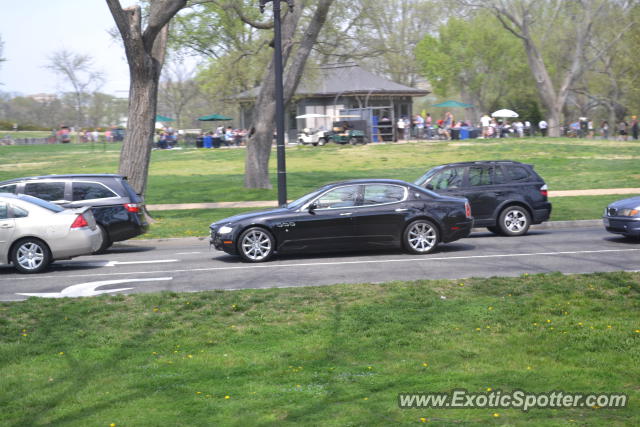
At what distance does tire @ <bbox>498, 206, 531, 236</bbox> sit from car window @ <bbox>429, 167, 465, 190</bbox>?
3.92 feet

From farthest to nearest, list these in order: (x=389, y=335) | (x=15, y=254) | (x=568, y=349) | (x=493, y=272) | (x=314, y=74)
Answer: (x=314, y=74) → (x=15, y=254) → (x=493, y=272) → (x=389, y=335) → (x=568, y=349)

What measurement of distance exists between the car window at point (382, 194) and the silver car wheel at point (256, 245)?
6.31ft

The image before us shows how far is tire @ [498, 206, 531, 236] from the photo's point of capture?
675 inches

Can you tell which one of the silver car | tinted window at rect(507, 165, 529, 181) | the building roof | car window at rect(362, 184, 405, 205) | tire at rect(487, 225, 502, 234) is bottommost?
tire at rect(487, 225, 502, 234)

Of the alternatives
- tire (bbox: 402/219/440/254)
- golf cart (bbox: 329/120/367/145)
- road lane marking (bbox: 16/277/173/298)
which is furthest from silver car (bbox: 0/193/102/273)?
golf cart (bbox: 329/120/367/145)

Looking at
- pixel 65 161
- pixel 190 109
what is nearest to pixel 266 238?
pixel 65 161

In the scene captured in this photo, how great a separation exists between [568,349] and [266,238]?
7421 millimetres

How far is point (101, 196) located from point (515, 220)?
350 inches

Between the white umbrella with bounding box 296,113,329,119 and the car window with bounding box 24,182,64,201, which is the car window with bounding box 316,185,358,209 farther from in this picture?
the white umbrella with bounding box 296,113,329,119

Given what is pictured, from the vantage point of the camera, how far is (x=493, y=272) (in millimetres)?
11844

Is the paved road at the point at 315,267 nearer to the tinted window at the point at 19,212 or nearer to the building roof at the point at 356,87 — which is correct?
the tinted window at the point at 19,212

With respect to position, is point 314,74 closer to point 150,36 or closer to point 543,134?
point 150,36

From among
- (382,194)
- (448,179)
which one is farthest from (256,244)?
(448,179)

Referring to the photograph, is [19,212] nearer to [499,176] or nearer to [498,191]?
[498,191]
